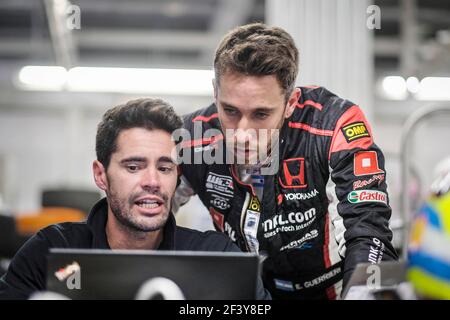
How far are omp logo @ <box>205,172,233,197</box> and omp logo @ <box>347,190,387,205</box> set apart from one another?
41 cm

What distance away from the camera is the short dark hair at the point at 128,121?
171 centimetres

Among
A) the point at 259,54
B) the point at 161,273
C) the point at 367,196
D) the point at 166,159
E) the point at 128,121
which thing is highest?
the point at 259,54

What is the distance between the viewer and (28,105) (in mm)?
9773

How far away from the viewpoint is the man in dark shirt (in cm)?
163

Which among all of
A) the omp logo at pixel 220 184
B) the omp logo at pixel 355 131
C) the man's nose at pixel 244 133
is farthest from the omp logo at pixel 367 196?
the omp logo at pixel 220 184

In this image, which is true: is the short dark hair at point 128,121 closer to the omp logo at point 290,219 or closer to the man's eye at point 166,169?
the man's eye at point 166,169

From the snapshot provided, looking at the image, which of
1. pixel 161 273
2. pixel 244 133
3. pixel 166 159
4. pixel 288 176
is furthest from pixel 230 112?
pixel 161 273

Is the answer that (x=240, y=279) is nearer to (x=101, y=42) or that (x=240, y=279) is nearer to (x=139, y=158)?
(x=139, y=158)

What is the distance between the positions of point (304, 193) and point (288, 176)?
68 mm

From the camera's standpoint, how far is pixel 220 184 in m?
1.96

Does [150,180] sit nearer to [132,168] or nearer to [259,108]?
[132,168]

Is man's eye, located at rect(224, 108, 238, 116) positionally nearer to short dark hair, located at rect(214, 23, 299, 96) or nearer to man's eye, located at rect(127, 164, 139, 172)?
short dark hair, located at rect(214, 23, 299, 96)

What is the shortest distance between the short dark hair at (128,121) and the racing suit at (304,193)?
0.75 ft

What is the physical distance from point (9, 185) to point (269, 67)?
870 cm
